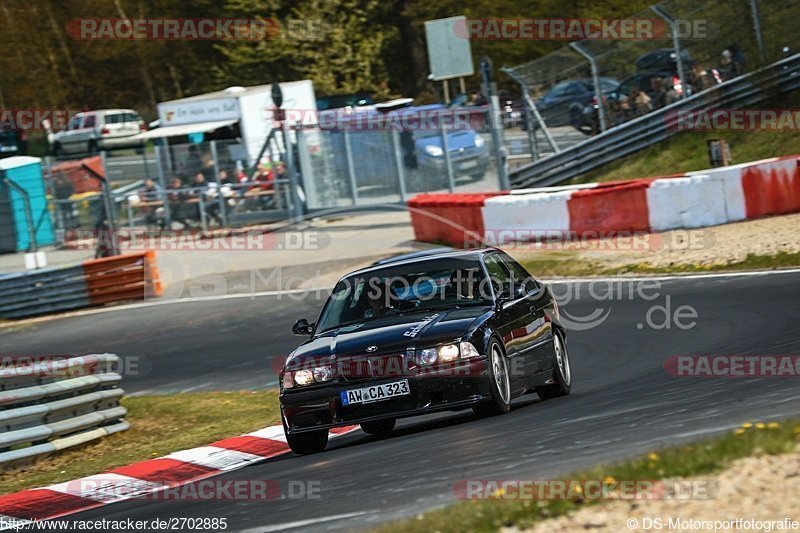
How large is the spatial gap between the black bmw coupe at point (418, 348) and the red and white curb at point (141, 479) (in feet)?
2.93

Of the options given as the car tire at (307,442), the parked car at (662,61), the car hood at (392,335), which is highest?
the parked car at (662,61)

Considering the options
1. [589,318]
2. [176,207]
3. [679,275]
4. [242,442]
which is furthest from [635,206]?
[176,207]

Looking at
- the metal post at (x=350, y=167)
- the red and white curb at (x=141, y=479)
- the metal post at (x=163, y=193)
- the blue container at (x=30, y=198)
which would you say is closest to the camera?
the red and white curb at (x=141, y=479)

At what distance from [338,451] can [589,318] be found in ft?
23.7

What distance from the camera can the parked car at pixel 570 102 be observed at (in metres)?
27.9

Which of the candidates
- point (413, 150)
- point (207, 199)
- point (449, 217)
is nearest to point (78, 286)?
point (449, 217)

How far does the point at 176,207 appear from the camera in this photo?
31828 millimetres

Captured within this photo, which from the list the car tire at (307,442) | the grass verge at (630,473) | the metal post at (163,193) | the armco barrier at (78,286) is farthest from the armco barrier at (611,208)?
the grass verge at (630,473)

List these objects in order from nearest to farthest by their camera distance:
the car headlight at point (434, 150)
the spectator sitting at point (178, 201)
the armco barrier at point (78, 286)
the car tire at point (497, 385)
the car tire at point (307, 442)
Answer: the car tire at point (497, 385), the car tire at point (307, 442), the armco barrier at point (78, 286), the car headlight at point (434, 150), the spectator sitting at point (178, 201)

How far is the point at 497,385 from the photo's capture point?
30.4 ft

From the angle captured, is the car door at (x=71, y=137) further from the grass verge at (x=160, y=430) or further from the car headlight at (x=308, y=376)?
the car headlight at (x=308, y=376)

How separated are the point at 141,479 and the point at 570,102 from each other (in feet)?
65.0

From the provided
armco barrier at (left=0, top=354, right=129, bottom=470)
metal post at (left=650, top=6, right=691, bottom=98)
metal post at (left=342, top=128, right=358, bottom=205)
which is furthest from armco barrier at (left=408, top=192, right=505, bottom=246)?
armco barrier at (left=0, top=354, right=129, bottom=470)

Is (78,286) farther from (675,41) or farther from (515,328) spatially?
(515,328)
